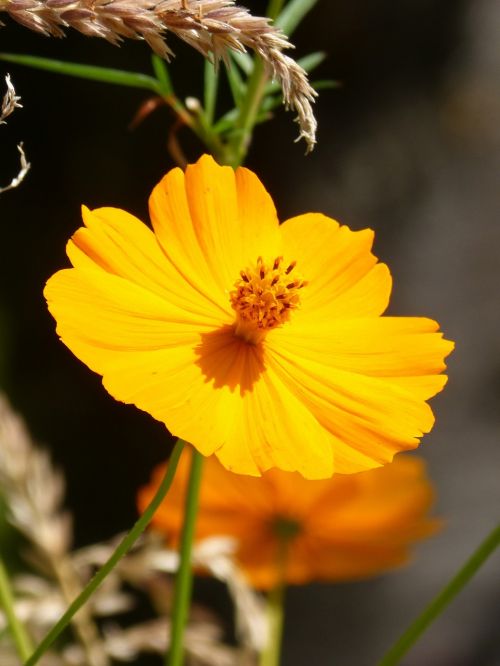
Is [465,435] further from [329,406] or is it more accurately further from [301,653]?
[329,406]

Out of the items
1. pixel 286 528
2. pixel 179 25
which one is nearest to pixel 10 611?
pixel 179 25

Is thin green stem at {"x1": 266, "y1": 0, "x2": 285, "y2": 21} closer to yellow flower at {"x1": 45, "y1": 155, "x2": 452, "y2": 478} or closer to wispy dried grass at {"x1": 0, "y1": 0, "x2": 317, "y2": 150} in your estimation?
yellow flower at {"x1": 45, "y1": 155, "x2": 452, "y2": 478}

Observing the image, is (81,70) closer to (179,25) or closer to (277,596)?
(179,25)

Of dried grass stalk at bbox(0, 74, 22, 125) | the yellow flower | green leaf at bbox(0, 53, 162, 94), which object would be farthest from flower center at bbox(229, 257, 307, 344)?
dried grass stalk at bbox(0, 74, 22, 125)

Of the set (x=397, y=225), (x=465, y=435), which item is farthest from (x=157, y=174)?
(x=465, y=435)

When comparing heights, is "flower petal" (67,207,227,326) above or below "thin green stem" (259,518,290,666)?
above

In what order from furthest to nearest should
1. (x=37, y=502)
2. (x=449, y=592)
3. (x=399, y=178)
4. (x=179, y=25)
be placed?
1. (x=399, y=178)
2. (x=37, y=502)
3. (x=449, y=592)
4. (x=179, y=25)
